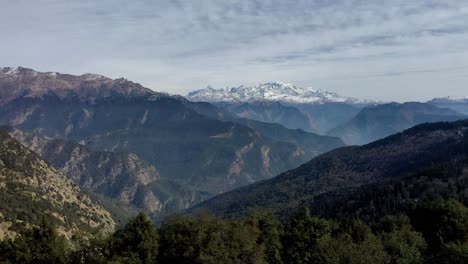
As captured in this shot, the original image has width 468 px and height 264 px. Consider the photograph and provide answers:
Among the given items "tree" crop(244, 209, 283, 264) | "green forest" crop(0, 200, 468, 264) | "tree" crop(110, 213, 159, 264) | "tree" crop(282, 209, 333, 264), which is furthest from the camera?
"tree" crop(282, 209, 333, 264)

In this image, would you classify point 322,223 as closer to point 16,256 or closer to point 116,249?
point 116,249

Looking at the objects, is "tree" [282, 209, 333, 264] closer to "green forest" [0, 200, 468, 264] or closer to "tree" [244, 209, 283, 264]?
"green forest" [0, 200, 468, 264]

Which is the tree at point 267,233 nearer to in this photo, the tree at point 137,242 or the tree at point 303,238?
the tree at point 303,238

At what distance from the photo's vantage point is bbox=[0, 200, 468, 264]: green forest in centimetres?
9175

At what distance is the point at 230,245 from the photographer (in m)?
96.8

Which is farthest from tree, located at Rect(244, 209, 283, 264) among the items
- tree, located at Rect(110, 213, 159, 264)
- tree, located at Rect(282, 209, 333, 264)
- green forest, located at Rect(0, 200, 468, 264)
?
tree, located at Rect(110, 213, 159, 264)

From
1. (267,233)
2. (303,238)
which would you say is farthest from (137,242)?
(303,238)

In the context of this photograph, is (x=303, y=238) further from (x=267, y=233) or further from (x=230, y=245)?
(x=230, y=245)

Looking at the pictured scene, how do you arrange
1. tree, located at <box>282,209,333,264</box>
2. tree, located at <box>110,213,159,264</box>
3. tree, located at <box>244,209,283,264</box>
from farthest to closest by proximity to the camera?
tree, located at <box>282,209,333,264</box>
tree, located at <box>244,209,283,264</box>
tree, located at <box>110,213,159,264</box>

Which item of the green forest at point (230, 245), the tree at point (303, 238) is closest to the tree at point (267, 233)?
the green forest at point (230, 245)

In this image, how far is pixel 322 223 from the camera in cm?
12288

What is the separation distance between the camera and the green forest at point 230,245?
91750mm

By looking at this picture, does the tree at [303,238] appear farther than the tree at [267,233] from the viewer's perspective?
Yes

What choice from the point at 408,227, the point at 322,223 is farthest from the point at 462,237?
the point at 322,223
